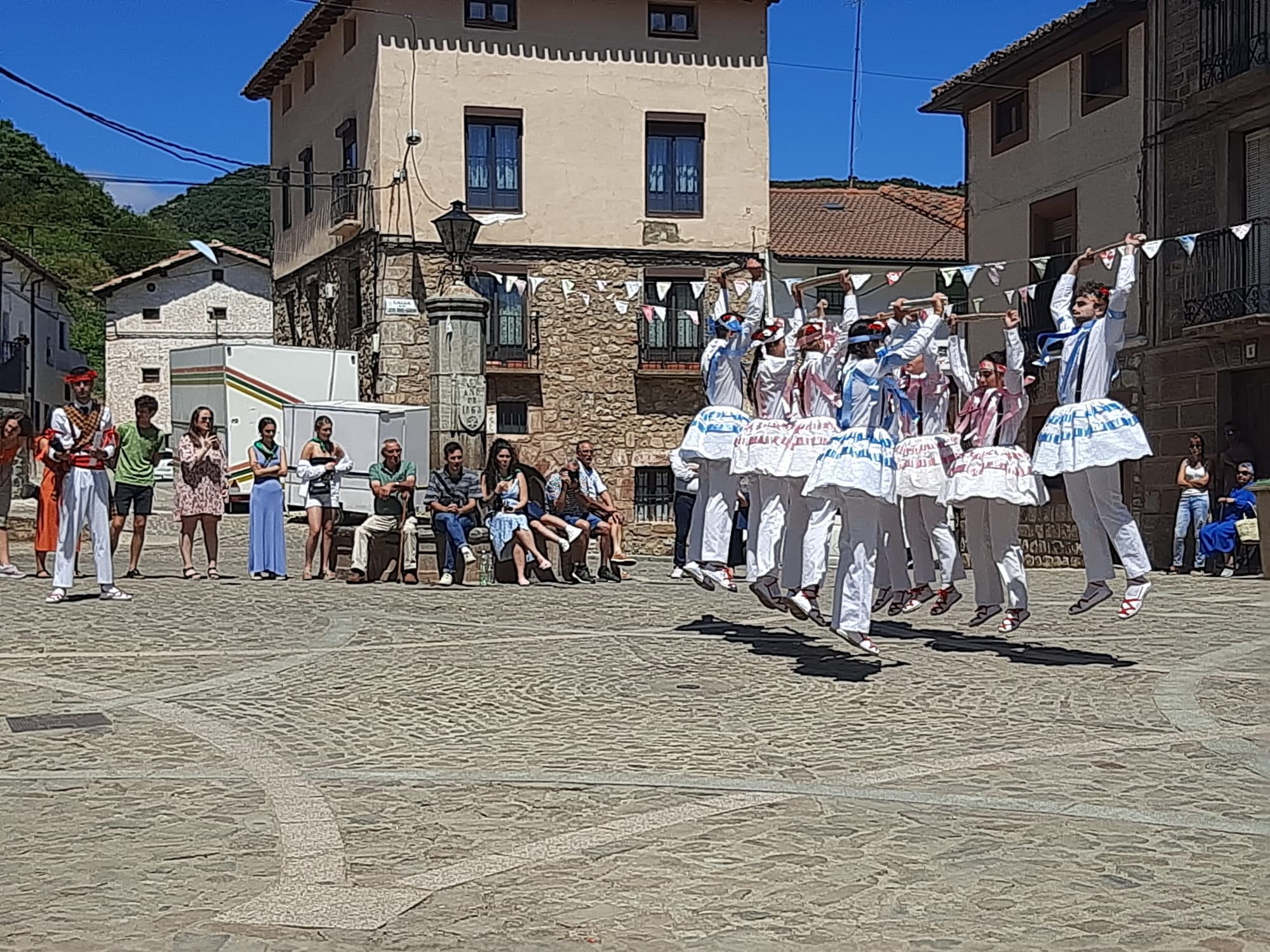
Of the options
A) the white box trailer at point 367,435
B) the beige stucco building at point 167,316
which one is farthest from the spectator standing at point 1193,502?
the beige stucco building at point 167,316

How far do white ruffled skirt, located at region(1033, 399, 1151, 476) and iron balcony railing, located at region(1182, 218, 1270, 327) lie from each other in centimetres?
1217

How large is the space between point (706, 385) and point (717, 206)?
20.2 m

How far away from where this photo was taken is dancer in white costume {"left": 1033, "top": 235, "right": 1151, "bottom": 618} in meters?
10.4

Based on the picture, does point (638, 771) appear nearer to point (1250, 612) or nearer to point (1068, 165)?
point (1250, 612)

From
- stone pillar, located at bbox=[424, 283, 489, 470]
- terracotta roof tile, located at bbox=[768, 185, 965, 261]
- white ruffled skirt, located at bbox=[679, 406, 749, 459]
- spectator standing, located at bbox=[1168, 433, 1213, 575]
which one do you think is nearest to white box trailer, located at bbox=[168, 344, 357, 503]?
terracotta roof tile, located at bbox=[768, 185, 965, 261]

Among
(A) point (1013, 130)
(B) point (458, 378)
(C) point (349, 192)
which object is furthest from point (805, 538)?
(C) point (349, 192)

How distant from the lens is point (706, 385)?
1196 cm

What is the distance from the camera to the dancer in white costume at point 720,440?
1134 cm

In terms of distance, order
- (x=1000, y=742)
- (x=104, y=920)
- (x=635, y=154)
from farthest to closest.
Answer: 1. (x=635, y=154)
2. (x=1000, y=742)
3. (x=104, y=920)

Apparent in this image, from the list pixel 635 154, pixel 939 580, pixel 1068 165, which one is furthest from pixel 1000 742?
pixel 635 154

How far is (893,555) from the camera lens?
1223cm

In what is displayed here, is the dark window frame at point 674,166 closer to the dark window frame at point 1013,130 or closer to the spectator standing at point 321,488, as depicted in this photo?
the dark window frame at point 1013,130

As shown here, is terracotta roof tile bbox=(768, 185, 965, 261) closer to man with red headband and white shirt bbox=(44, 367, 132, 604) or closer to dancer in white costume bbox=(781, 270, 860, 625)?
man with red headband and white shirt bbox=(44, 367, 132, 604)

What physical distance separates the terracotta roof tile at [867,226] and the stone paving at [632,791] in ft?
88.9
